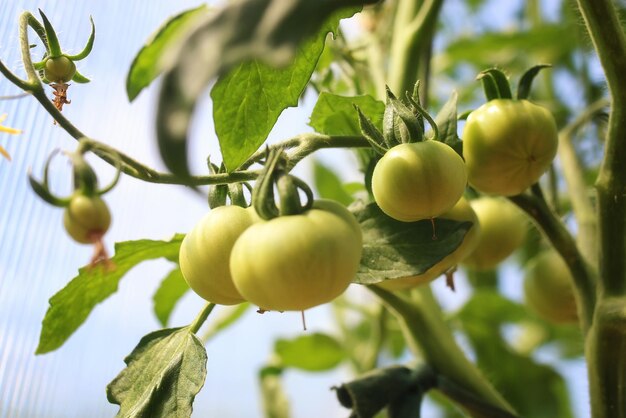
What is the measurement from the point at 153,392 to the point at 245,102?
168 millimetres

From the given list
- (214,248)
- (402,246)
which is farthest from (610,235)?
(214,248)

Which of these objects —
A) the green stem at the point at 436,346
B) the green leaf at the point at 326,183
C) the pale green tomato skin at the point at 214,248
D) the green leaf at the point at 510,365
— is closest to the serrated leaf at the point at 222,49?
the pale green tomato skin at the point at 214,248

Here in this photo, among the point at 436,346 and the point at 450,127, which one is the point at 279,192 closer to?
the point at 450,127

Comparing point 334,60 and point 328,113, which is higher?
point 334,60

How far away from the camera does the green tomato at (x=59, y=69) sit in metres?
0.40

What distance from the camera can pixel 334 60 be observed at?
673 millimetres

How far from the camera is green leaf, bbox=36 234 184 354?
0.47m

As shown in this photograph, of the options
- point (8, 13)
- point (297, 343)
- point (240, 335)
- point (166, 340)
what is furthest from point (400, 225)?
point (240, 335)

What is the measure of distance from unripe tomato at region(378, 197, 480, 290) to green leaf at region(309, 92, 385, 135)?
7 cm

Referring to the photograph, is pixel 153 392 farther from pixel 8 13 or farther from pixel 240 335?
pixel 240 335

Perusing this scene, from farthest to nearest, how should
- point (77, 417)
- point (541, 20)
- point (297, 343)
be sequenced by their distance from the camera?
1. point (541, 20)
2. point (297, 343)
3. point (77, 417)

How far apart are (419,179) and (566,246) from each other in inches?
7.5

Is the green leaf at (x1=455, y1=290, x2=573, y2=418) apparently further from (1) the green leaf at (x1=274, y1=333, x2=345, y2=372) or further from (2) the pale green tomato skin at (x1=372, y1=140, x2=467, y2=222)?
(2) the pale green tomato skin at (x1=372, y1=140, x2=467, y2=222)

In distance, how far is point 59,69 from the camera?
1.31 ft
